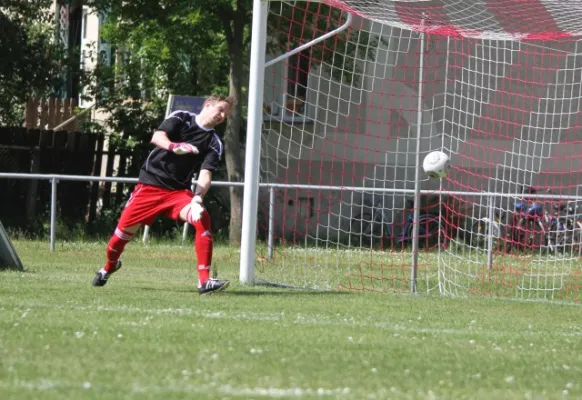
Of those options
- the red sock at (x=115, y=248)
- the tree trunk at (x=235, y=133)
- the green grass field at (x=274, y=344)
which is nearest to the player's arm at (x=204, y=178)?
the green grass field at (x=274, y=344)

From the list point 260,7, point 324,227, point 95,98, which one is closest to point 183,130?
point 260,7

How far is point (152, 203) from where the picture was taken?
11672mm

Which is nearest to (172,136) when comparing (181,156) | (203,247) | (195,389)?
(181,156)

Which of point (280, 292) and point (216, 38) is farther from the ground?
point (216, 38)

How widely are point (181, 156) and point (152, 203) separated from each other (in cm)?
48

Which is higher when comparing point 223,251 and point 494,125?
point 494,125

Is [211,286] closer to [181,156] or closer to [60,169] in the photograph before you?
[181,156]

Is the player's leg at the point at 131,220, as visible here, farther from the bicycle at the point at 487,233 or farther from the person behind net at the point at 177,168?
the bicycle at the point at 487,233

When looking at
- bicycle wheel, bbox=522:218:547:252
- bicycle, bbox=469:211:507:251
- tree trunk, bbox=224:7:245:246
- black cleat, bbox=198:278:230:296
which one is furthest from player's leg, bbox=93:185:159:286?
tree trunk, bbox=224:7:245:246

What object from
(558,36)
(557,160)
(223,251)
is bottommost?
(223,251)

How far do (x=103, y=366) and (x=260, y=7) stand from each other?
22.6 ft

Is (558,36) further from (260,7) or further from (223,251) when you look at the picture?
(223,251)

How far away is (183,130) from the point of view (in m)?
11.6

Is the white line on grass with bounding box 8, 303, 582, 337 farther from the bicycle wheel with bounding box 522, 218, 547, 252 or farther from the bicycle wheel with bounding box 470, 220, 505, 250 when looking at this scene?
the bicycle wheel with bounding box 470, 220, 505, 250
